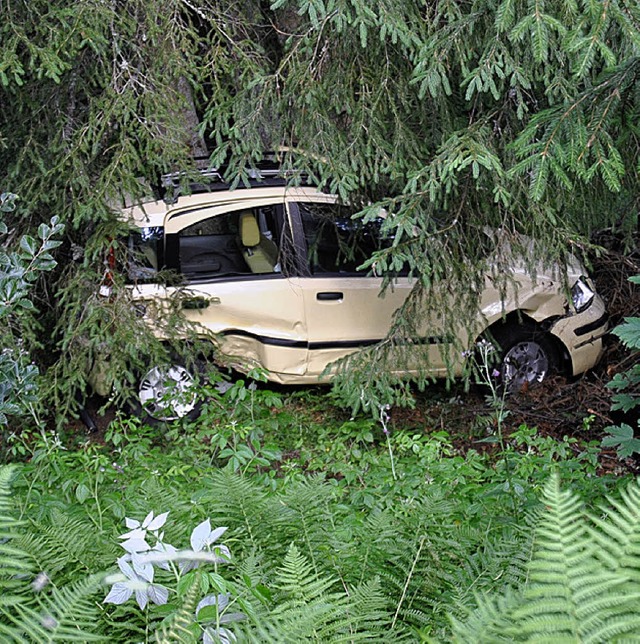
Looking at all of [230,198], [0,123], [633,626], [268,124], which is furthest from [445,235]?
[633,626]

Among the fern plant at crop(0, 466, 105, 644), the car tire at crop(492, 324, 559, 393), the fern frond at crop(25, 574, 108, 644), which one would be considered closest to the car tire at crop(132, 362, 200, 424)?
the car tire at crop(492, 324, 559, 393)

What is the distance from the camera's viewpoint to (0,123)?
595 centimetres

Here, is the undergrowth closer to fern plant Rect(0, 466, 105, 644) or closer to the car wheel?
fern plant Rect(0, 466, 105, 644)

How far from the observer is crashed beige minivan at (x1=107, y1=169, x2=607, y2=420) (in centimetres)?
627

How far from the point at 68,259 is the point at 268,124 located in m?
2.12

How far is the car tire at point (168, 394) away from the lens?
5.79 meters

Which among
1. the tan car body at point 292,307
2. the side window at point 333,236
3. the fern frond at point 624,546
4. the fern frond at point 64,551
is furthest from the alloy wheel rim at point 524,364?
the fern frond at point 624,546

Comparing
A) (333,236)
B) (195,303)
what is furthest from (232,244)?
(333,236)

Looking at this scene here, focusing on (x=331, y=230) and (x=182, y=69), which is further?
(x=331, y=230)

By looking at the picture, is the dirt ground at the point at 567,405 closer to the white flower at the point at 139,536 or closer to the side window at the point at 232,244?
the side window at the point at 232,244

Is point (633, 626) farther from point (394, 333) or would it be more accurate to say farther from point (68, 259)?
point (68, 259)

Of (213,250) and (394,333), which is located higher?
(213,250)

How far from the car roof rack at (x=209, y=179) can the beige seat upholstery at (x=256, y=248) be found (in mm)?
324

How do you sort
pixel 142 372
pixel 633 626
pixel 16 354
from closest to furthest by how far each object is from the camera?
pixel 633 626, pixel 16 354, pixel 142 372
